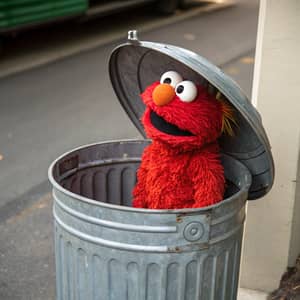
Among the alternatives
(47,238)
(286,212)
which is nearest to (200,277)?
(286,212)

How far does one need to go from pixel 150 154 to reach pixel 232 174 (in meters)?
0.35

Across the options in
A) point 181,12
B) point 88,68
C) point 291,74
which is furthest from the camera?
point 181,12

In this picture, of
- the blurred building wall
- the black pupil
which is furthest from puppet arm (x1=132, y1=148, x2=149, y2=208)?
the blurred building wall

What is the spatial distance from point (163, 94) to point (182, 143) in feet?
0.63

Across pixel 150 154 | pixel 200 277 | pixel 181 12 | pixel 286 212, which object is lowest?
pixel 181 12

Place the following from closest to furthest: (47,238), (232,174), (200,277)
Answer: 1. (200,277)
2. (232,174)
3. (47,238)

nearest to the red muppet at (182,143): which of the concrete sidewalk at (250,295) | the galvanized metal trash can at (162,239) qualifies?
the galvanized metal trash can at (162,239)

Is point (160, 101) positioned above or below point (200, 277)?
above

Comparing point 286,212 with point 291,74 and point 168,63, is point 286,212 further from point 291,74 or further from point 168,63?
point 168,63

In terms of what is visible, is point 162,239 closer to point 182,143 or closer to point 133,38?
point 182,143

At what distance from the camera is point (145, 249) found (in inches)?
79.6

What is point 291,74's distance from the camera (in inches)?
114

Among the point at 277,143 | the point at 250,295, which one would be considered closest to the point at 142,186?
the point at 277,143

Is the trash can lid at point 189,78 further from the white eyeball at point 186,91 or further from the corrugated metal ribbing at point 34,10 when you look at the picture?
the corrugated metal ribbing at point 34,10
